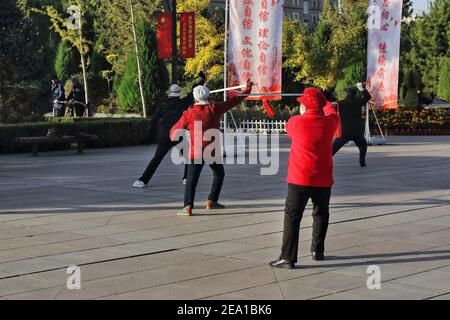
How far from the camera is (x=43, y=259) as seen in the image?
8203mm

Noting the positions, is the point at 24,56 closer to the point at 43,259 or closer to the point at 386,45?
the point at 386,45

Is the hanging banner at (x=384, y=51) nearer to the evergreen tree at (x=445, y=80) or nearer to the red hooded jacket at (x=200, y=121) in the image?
the red hooded jacket at (x=200, y=121)

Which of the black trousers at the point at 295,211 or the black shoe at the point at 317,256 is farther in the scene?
the black shoe at the point at 317,256

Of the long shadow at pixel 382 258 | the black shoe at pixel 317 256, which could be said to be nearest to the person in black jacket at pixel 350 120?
the long shadow at pixel 382 258

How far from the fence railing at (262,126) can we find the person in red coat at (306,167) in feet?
69.2

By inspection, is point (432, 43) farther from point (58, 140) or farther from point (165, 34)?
point (58, 140)

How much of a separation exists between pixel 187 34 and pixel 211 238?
47.9 ft

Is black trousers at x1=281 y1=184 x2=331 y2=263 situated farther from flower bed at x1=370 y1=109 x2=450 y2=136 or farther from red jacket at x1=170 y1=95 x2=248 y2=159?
flower bed at x1=370 y1=109 x2=450 y2=136

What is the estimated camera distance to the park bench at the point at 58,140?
20.3 metres

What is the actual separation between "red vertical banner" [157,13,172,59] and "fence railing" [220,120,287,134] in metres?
7.13

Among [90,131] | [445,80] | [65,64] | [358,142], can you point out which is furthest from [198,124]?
[65,64]

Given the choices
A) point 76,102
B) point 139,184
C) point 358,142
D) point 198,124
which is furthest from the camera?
point 76,102

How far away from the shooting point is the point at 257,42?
19.4 m

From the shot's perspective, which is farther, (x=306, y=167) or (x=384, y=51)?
(x=384, y=51)
